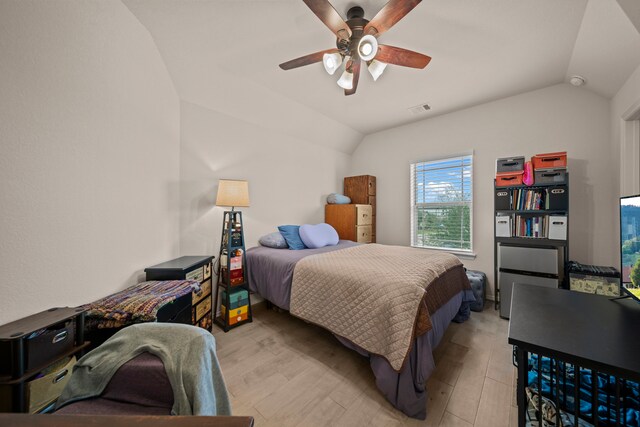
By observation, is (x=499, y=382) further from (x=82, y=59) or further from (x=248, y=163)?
(x=82, y=59)

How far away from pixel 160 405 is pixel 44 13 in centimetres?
202

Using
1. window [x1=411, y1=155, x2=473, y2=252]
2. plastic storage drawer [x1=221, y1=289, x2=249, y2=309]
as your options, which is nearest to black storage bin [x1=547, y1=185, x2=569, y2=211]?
window [x1=411, y1=155, x2=473, y2=252]

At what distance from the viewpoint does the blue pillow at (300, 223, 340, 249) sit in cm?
300

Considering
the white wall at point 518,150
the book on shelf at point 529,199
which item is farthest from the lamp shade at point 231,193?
the book on shelf at point 529,199

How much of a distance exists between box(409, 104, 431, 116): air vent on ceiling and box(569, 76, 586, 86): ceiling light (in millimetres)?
1399

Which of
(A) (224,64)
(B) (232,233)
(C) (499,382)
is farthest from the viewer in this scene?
(B) (232,233)

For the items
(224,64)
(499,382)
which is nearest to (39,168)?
(224,64)

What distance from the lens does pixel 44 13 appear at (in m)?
1.16

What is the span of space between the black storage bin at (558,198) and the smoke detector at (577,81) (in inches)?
44.5

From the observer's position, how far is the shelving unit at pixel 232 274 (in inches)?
90.4

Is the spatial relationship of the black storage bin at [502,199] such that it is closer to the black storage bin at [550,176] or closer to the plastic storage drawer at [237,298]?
the black storage bin at [550,176]

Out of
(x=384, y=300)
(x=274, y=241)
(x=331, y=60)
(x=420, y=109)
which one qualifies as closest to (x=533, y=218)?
(x=420, y=109)

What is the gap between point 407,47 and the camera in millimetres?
1979

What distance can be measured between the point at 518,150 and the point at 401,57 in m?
2.30
